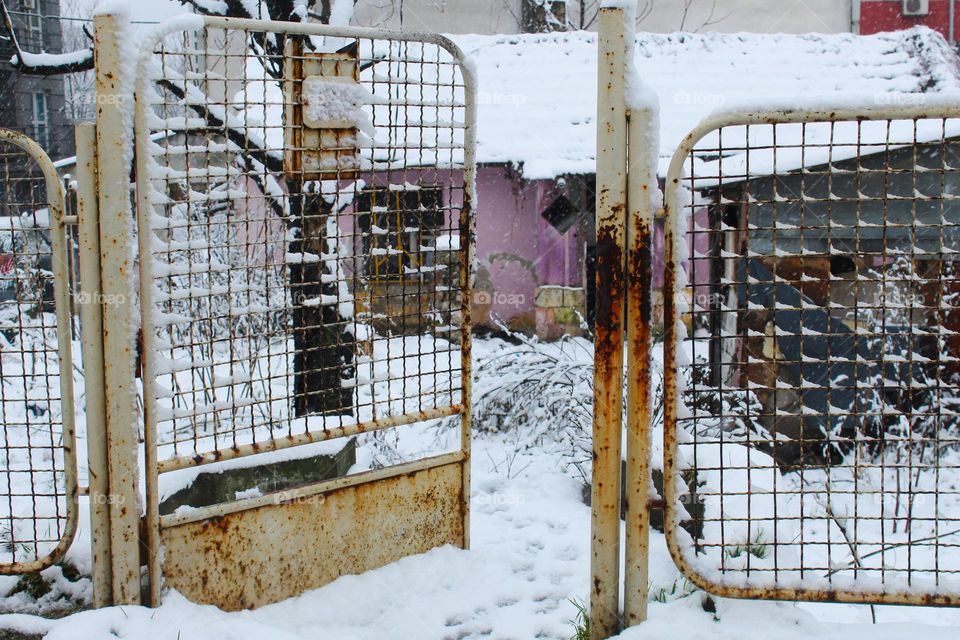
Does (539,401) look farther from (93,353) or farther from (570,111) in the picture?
(570,111)

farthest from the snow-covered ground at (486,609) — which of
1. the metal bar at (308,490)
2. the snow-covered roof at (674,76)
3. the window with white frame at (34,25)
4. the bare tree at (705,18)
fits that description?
the window with white frame at (34,25)

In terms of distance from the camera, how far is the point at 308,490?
12.0 ft

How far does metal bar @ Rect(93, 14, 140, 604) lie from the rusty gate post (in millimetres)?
1552

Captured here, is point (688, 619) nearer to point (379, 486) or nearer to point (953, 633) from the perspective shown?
point (953, 633)

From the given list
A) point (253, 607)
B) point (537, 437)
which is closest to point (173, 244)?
point (253, 607)

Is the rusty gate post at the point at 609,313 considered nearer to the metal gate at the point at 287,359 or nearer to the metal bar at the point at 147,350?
the metal gate at the point at 287,359

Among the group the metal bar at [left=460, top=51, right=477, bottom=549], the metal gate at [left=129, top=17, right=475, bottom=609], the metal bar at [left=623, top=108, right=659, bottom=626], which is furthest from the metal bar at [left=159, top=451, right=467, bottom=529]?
the metal bar at [left=623, top=108, right=659, bottom=626]

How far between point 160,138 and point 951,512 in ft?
35.5

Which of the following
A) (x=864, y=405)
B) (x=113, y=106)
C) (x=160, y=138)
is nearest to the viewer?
(x=113, y=106)

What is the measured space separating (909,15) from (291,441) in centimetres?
2398

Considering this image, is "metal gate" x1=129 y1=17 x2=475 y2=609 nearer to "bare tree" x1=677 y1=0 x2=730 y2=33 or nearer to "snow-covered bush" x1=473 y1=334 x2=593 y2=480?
"snow-covered bush" x1=473 y1=334 x2=593 y2=480

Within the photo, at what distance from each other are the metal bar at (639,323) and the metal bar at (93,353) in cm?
175

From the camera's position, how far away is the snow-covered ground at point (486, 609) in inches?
117

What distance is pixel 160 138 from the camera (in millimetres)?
13055
